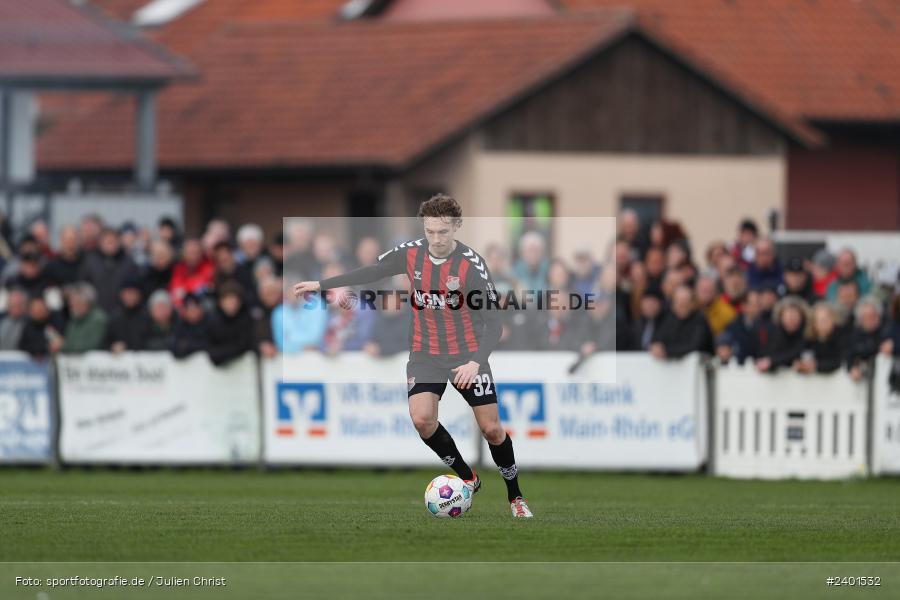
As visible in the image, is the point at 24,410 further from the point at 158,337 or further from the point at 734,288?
the point at 734,288

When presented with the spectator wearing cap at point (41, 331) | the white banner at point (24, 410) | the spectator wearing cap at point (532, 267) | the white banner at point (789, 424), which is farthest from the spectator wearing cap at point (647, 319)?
the white banner at point (24, 410)

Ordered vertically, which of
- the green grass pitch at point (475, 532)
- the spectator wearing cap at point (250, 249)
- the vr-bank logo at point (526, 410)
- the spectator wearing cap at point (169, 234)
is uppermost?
the spectator wearing cap at point (169, 234)

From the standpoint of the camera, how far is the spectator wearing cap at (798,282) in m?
19.6

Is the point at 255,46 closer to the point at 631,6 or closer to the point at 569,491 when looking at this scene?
the point at 631,6

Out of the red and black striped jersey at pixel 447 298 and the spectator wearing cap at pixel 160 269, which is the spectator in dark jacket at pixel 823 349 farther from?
the spectator wearing cap at pixel 160 269

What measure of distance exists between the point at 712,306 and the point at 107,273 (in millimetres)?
6366

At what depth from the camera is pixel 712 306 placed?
65.0 feet

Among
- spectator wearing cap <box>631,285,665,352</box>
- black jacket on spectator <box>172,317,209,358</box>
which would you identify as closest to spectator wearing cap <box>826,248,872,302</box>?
spectator wearing cap <box>631,285,665,352</box>

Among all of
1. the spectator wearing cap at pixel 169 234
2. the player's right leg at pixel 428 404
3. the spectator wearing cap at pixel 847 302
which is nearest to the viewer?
the player's right leg at pixel 428 404

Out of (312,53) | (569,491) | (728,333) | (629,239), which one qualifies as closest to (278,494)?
(569,491)

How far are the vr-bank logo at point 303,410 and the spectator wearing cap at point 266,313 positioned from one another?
1.34 feet

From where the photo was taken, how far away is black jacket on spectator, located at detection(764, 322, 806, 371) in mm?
18766

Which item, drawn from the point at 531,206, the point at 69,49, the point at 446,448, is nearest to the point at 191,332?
the point at 446,448

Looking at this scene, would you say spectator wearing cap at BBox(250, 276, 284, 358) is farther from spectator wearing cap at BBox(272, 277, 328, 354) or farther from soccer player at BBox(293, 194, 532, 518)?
soccer player at BBox(293, 194, 532, 518)
